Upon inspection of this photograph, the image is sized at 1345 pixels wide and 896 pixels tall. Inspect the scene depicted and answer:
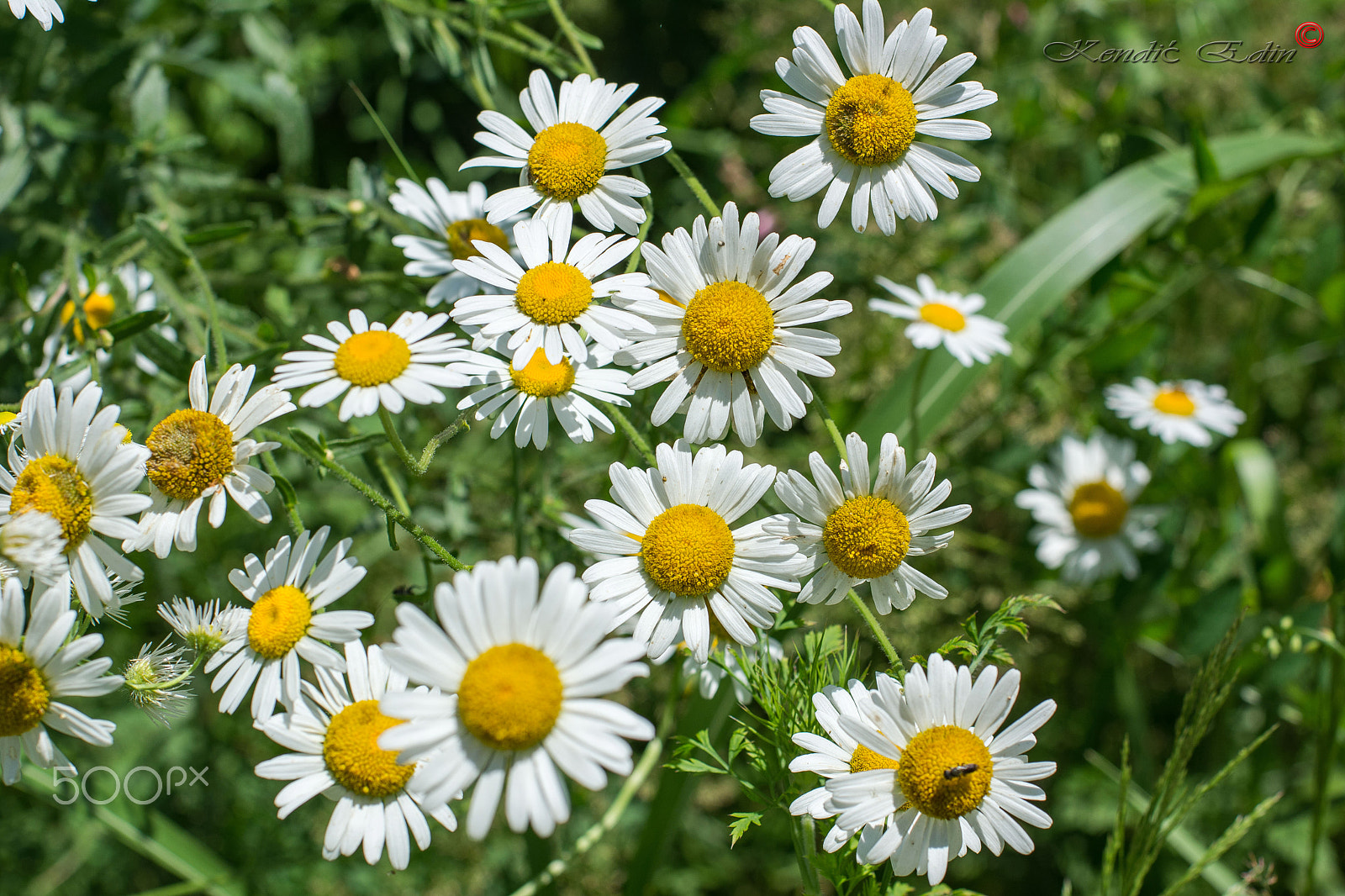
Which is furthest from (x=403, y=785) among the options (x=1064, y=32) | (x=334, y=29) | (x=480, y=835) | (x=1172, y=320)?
(x=1064, y=32)

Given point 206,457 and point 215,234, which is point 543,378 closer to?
point 206,457

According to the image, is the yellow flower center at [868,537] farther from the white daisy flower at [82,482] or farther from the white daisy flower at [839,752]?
the white daisy flower at [82,482]

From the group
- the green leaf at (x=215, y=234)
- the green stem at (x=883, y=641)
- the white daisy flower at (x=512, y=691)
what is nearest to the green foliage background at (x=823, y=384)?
the green leaf at (x=215, y=234)

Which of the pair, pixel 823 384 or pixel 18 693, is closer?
pixel 18 693

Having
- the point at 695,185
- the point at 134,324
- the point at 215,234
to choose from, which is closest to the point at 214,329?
the point at 134,324

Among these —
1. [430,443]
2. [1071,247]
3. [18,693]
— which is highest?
[1071,247]

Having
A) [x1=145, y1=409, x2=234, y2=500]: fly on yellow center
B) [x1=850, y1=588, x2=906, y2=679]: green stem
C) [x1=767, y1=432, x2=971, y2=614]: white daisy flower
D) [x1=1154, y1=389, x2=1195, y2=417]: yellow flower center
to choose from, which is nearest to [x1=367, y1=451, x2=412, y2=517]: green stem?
[x1=145, y1=409, x2=234, y2=500]: fly on yellow center
